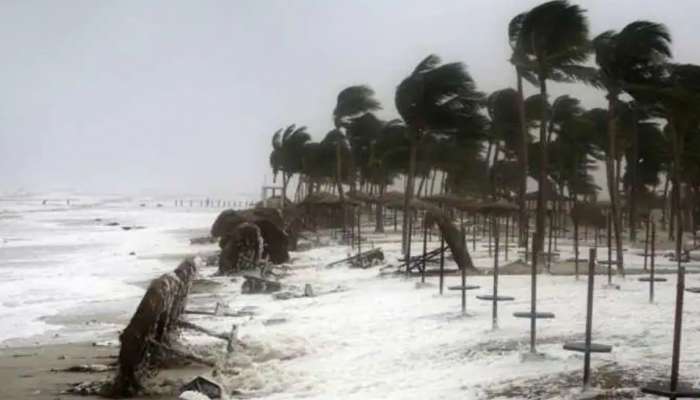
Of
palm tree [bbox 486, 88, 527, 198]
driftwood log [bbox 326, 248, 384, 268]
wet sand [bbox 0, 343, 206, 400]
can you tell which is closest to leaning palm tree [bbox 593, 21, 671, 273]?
driftwood log [bbox 326, 248, 384, 268]

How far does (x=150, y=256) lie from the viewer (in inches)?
1453

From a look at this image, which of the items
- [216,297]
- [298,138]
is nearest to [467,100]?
[216,297]

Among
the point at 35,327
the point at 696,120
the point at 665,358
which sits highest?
the point at 696,120

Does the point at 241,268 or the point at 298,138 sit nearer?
the point at 241,268

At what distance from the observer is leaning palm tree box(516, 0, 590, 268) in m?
27.1

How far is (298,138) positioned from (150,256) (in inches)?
1385

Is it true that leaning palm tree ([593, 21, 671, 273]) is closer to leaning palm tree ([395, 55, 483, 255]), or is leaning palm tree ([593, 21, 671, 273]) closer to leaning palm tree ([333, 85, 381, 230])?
leaning palm tree ([395, 55, 483, 255])

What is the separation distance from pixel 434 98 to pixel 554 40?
794cm

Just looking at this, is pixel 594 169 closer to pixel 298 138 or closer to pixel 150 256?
pixel 298 138

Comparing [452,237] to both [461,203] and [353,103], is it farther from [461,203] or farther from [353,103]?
[353,103]

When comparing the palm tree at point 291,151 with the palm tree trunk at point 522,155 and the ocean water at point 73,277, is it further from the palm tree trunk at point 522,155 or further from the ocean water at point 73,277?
the palm tree trunk at point 522,155

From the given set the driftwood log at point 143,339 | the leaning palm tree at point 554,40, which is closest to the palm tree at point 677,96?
the leaning palm tree at point 554,40

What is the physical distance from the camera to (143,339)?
1015 centimetres

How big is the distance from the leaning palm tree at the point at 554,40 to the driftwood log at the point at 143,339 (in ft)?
58.6
